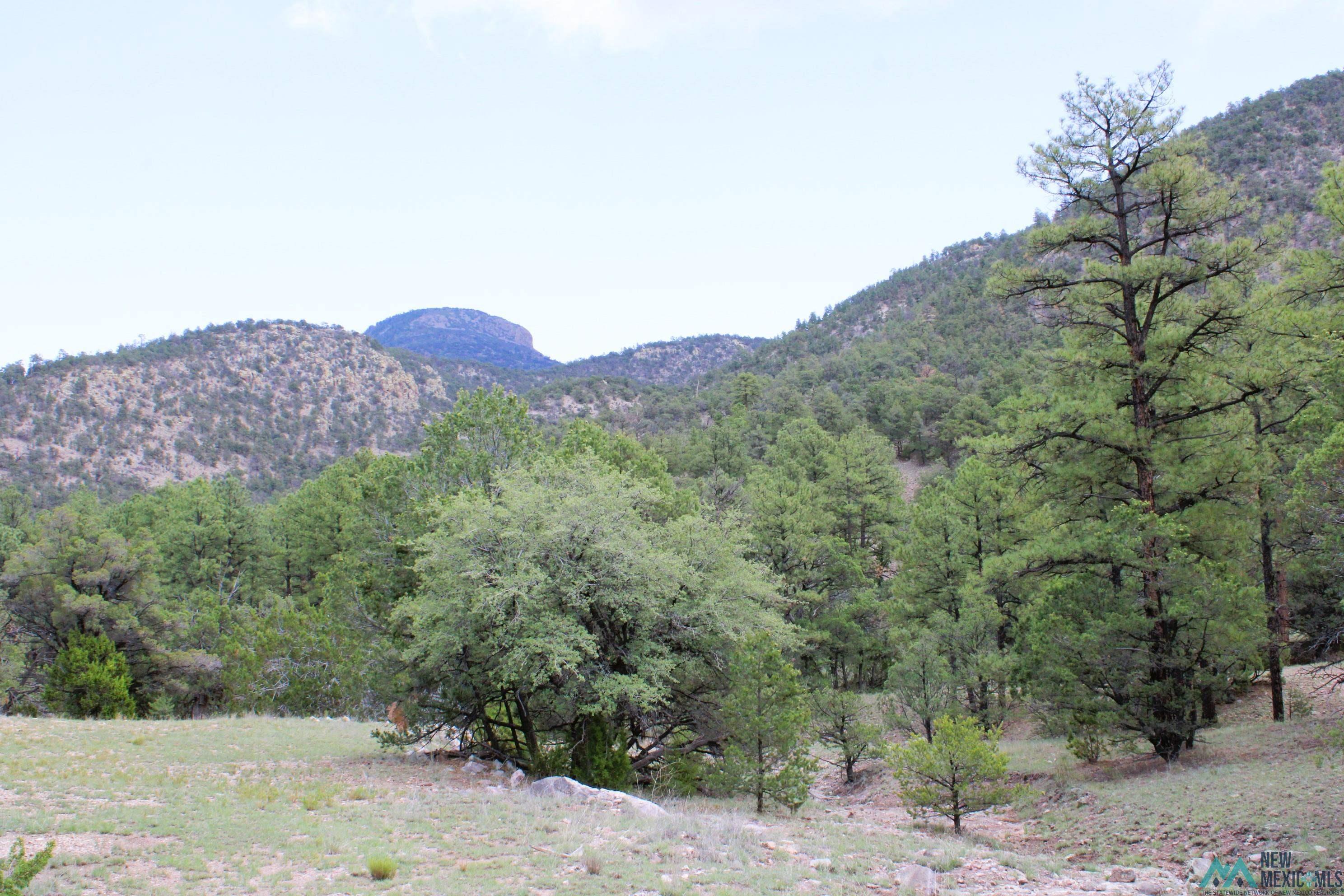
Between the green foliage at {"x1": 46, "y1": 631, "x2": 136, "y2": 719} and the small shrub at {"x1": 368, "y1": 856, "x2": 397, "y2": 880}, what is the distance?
21354mm

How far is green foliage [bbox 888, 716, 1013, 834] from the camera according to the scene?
39.1ft

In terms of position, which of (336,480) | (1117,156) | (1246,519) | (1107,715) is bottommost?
(1107,715)

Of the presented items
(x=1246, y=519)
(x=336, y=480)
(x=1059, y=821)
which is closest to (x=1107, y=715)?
(x=1059, y=821)

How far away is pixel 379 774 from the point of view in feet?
45.5

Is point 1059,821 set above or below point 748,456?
below

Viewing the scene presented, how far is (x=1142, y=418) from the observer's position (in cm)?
1403

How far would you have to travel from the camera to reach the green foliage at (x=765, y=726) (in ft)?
44.8

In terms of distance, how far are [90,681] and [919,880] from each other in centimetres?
2577

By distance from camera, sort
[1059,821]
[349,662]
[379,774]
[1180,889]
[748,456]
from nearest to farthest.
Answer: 1. [1180,889]
2. [1059,821]
3. [379,774]
4. [349,662]
5. [748,456]

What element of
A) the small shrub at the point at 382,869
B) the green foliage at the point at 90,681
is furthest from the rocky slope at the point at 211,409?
the small shrub at the point at 382,869

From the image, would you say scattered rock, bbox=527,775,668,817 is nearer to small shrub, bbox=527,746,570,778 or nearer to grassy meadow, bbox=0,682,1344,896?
grassy meadow, bbox=0,682,1344,896

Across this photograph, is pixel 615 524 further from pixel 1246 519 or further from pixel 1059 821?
pixel 1246 519

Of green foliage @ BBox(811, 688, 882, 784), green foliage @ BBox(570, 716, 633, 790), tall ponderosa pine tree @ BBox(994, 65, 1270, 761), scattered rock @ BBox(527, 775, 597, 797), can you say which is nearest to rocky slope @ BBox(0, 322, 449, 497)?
green foliage @ BBox(811, 688, 882, 784)

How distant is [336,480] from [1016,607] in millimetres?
34770
